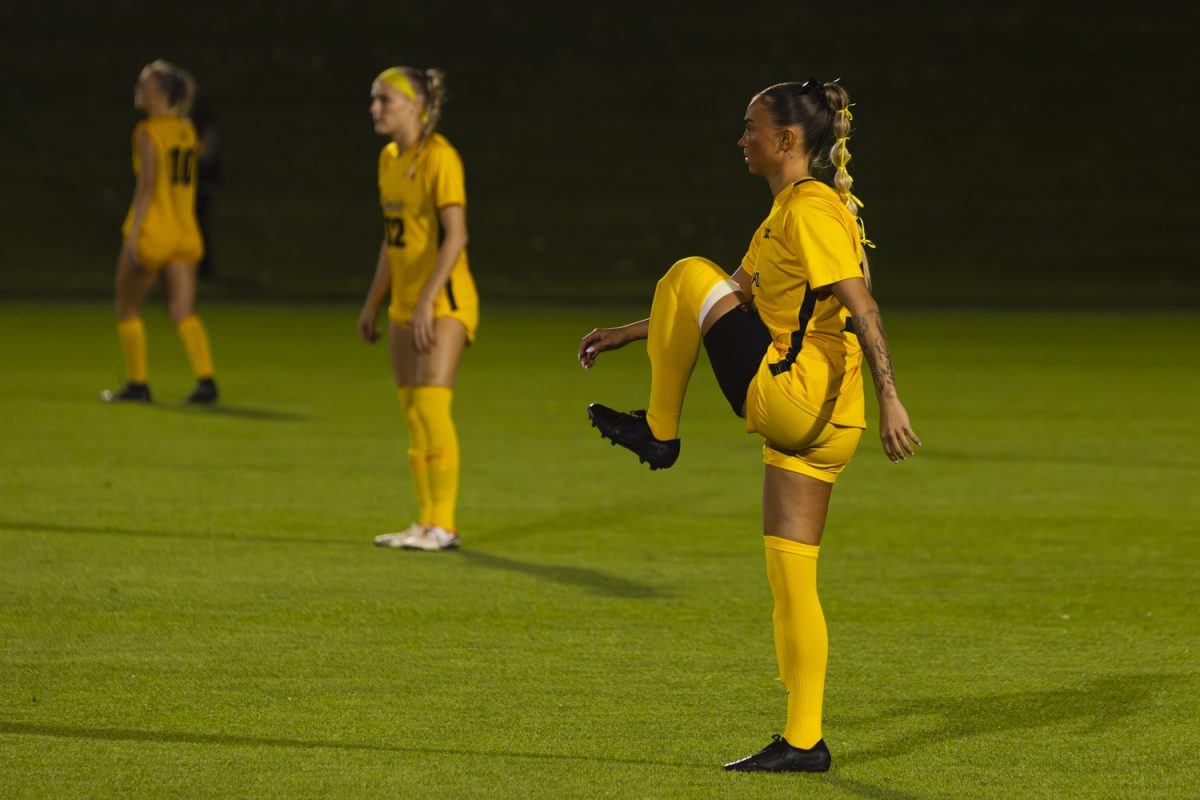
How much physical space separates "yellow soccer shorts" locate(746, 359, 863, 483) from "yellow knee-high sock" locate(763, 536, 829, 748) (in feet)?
0.63

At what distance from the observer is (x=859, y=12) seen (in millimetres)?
30844

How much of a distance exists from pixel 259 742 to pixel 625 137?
23.0m

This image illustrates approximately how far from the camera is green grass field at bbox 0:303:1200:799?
15.1 ft

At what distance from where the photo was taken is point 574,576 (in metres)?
7.04

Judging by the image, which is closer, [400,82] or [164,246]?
[400,82]

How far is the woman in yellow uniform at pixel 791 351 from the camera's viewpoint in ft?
14.2

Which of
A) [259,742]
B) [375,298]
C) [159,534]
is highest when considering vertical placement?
[375,298]

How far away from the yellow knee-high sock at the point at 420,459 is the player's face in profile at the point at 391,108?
1077mm

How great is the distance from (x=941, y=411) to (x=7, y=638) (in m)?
7.52

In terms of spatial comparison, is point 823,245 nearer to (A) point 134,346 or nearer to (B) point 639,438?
(B) point 639,438

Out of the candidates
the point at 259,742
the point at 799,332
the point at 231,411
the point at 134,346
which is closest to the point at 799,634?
the point at 799,332

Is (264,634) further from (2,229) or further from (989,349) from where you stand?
(2,229)

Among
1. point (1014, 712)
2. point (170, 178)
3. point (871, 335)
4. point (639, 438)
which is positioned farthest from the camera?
point (170, 178)

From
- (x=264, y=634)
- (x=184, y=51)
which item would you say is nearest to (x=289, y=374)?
(x=264, y=634)
